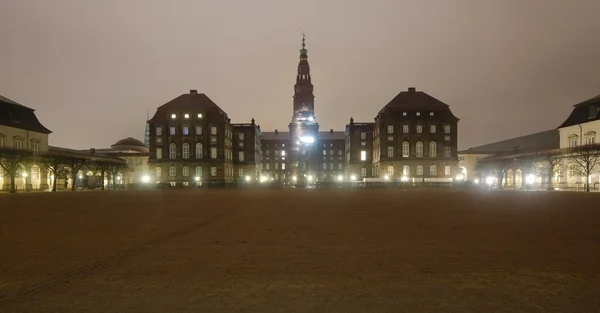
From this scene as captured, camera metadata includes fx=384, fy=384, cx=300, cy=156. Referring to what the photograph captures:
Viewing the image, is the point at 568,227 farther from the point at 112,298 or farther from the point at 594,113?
the point at 594,113

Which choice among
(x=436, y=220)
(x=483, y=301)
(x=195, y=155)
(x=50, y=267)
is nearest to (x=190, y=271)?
(x=50, y=267)

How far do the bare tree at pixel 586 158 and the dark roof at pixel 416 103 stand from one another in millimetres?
30719

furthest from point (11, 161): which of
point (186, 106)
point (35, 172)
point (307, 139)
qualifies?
point (307, 139)

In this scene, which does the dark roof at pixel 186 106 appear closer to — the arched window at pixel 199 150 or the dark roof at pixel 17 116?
the arched window at pixel 199 150

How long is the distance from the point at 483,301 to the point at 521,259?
301 cm

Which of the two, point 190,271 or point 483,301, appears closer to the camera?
point 483,301

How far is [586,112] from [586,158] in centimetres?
1103

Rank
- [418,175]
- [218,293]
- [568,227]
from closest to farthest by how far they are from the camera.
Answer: [218,293] → [568,227] → [418,175]

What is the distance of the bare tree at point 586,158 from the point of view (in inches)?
1736

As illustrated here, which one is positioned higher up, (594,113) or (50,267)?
(594,113)

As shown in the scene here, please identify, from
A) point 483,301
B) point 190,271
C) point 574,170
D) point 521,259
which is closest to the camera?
point 483,301

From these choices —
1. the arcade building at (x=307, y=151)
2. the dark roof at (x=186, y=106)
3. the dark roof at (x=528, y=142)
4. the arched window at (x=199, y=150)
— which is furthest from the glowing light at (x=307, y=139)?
the dark roof at (x=528, y=142)

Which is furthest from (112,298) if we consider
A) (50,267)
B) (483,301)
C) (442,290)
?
(483,301)

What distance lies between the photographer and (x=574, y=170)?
4856 cm
